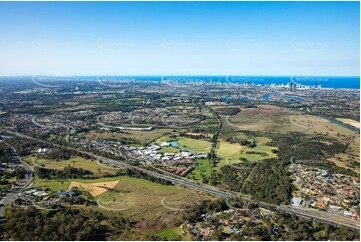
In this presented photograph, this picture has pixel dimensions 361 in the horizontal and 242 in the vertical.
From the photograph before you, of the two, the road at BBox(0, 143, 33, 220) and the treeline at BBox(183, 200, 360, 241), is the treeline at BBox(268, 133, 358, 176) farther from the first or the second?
the road at BBox(0, 143, 33, 220)

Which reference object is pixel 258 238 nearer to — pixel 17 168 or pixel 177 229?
pixel 177 229

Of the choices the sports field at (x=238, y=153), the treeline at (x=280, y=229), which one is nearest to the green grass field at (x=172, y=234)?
the treeline at (x=280, y=229)

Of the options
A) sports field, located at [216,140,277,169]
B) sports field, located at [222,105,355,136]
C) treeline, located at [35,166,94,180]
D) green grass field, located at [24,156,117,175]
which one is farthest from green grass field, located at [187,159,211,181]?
sports field, located at [222,105,355,136]

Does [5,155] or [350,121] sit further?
[350,121]

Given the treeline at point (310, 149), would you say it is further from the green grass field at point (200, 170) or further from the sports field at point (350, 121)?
the sports field at point (350, 121)

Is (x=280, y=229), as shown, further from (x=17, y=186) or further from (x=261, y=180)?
(x=17, y=186)

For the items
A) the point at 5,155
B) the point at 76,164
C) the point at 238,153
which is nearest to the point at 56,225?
the point at 76,164

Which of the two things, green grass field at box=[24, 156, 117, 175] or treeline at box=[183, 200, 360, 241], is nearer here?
treeline at box=[183, 200, 360, 241]

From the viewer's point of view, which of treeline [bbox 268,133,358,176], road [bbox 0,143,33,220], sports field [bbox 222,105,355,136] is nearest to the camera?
road [bbox 0,143,33,220]
